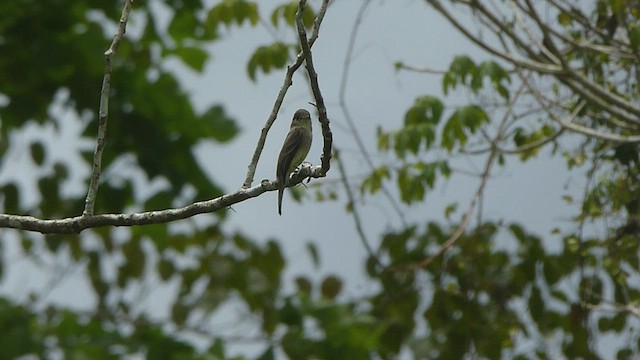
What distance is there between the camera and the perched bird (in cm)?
551

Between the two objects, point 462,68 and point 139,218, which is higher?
point 462,68

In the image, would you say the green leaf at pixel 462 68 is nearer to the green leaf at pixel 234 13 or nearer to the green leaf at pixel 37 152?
the green leaf at pixel 234 13

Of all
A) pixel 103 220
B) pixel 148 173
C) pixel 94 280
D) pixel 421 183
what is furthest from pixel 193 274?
pixel 103 220

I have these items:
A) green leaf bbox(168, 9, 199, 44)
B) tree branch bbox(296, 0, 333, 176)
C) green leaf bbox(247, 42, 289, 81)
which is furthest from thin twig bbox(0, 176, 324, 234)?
green leaf bbox(168, 9, 199, 44)

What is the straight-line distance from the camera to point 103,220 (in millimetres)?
4703

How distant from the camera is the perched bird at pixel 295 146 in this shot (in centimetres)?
551

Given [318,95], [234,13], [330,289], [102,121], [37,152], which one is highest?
[37,152]

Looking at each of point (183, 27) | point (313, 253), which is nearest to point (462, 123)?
point (313, 253)

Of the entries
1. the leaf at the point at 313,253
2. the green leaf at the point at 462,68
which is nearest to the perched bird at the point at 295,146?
the green leaf at the point at 462,68

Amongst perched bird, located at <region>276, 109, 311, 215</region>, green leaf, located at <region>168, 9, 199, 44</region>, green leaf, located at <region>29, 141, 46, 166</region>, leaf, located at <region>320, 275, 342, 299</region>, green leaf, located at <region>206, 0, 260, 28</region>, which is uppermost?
green leaf, located at <region>168, 9, 199, 44</region>

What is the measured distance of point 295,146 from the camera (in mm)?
5785

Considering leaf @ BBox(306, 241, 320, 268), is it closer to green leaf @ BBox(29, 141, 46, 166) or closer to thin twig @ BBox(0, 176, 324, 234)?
green leaf @ BBox(29, 141, 46, 166)

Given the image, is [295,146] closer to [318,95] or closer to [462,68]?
[318,95]

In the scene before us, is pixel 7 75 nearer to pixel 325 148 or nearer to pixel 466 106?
pixel 466 106
